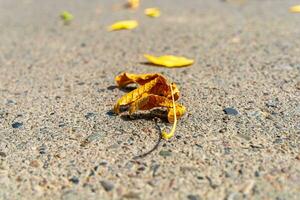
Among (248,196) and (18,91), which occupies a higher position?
(18,91)

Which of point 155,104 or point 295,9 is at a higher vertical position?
point 295,9

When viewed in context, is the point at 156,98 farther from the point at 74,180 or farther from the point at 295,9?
the point at 295,9

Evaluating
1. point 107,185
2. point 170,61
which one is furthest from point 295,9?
point 107,185

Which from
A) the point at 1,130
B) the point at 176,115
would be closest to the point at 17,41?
the point at 1,130

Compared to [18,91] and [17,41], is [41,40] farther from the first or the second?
[18,91]

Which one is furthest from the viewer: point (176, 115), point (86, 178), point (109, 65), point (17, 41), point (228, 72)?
point (17, 41)

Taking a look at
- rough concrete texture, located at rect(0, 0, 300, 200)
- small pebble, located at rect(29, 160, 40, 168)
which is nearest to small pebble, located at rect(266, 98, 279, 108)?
rough concrete texture, located at rect(0, 0, 300, 200)

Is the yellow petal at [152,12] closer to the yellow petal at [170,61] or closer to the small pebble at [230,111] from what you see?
the yellow petal at [170,61]

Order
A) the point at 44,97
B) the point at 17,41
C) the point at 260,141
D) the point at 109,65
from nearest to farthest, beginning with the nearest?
the point at 260,141 < the point at 44,97 < the point at 109,65 < the point at 17,41
